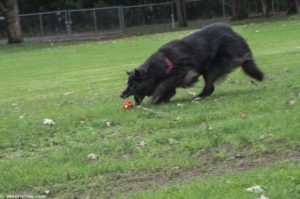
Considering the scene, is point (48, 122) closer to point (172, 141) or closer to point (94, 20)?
point (172, 141)

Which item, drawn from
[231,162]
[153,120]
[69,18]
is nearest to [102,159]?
[231,162]

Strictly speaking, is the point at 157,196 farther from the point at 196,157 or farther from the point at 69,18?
the point at 69,18

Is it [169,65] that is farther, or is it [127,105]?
[169,65]

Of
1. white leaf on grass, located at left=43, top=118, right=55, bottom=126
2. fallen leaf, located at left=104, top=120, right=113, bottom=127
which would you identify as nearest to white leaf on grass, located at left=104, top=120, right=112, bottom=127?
fallen leaf, located at left=104, top=120, right=113, bottom=127

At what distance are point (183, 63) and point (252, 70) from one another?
4.58 feet

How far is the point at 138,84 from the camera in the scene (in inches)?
409

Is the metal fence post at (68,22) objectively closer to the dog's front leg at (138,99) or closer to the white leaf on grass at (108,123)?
the dog's front leg at (138,99)

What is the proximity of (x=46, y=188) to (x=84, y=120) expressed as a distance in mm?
3434

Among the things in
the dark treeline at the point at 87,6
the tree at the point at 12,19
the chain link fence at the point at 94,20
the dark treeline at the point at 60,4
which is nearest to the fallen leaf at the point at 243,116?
the dark treeline at the point at 87,6

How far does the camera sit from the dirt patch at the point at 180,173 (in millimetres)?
5859

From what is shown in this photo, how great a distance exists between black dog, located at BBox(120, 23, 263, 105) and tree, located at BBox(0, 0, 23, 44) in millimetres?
34458

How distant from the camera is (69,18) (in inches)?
2032

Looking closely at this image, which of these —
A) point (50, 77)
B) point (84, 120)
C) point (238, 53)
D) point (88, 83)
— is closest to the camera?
point (84, 120)

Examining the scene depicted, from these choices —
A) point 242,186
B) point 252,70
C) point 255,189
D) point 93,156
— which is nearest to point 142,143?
point 93,156
